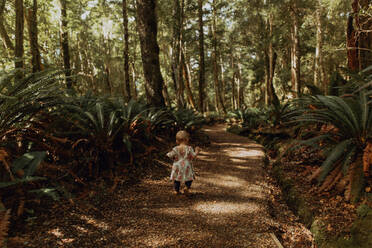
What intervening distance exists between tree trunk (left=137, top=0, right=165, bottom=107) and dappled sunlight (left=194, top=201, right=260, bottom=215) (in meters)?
3.41

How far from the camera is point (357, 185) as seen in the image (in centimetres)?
210

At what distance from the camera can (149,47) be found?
17.6ft

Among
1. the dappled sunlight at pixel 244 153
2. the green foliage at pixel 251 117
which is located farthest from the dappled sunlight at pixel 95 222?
the green foliage at pixel 251 117

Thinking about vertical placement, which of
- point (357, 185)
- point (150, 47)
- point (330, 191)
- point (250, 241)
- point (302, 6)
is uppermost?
point (302, 6)

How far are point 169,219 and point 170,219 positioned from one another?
11 mm

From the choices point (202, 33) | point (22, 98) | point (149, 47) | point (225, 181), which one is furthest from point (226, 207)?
point (202, 33)

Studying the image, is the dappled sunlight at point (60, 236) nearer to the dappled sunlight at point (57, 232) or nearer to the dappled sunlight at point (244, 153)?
the dappled sunlight at point (57, 232)

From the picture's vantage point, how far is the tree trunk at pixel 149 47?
5273 millimetres

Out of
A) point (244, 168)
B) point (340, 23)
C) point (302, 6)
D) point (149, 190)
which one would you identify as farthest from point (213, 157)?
point (340, 23)

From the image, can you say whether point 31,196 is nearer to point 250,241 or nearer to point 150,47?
point 250,241

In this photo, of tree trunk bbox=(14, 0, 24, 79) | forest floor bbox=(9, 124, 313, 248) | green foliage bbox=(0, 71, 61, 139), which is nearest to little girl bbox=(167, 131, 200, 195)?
forest floor bbox=(9, 124, 313, 248)

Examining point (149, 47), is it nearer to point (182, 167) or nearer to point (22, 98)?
point (22, 98)

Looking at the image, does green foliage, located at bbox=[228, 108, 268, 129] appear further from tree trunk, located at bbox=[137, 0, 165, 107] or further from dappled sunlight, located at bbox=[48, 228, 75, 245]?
dappled sunlight, located at bbox=[48, 228, 75, 245]

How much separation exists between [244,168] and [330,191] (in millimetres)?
1860
